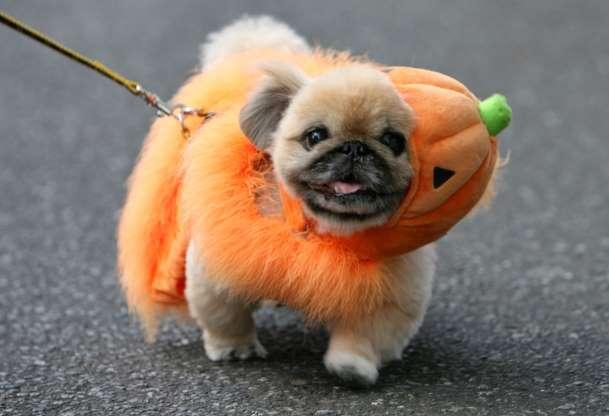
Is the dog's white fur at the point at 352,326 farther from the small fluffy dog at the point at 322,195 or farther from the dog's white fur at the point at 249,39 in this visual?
the dog's white fur at the point at 249,39

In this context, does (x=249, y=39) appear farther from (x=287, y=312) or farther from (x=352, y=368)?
(x=352, y=368)

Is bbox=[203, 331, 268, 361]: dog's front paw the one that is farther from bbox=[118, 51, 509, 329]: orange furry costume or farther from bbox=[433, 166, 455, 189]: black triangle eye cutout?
bbox=[433, 166, 455, 189]: black triangle eye cutout

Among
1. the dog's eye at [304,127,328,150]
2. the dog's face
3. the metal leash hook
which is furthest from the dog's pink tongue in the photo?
the metal leash hook

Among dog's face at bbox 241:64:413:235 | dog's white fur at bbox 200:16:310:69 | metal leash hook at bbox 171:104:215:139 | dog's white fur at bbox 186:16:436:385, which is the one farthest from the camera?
dog's white fur at bbox 200:16:310:69

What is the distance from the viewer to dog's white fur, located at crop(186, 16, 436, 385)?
2.78 m

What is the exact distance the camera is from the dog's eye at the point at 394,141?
2520mm

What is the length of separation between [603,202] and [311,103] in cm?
264

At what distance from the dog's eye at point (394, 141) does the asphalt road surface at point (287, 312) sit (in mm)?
661

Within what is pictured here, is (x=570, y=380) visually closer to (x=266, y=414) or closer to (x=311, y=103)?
(x=266, y=414)

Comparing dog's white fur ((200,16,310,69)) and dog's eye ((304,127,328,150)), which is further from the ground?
dog's white fur ((200,16,310,69))

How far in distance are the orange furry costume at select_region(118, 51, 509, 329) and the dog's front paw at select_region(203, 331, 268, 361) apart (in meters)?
0.18

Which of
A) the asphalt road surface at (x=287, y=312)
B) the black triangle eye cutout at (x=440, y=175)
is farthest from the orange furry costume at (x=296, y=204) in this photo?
the asphalt road surface at (x=287, y=312)

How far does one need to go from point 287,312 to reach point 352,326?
2.48 ft

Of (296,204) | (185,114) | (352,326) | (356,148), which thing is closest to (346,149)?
(356,148)
